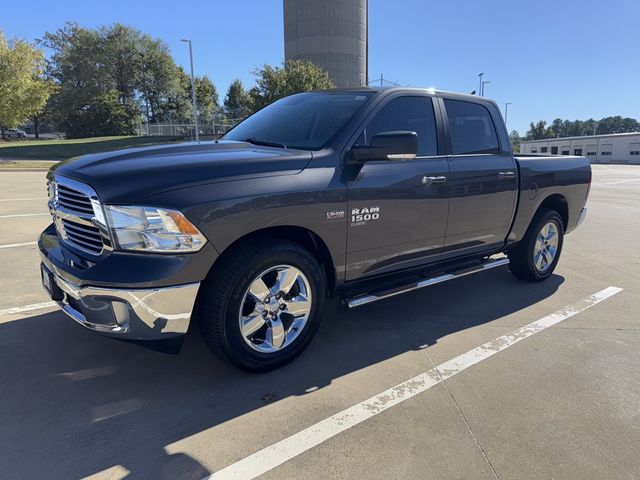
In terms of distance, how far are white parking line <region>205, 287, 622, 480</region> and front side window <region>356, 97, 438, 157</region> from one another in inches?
65.6

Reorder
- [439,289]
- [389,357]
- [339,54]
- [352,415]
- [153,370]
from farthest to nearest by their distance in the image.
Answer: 1. [339,54]
2. [439,289]
3. [389,357]
4. [153,370]
5. [352,415]

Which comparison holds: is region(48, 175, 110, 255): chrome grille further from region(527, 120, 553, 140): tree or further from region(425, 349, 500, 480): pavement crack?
region(527, 120, 553, 140): tree

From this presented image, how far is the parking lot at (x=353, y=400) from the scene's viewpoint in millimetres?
2344

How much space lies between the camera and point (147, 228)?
256 cm

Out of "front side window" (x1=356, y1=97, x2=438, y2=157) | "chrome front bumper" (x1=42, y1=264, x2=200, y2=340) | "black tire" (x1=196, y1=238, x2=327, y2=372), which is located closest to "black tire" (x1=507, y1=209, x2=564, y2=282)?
"front side window" (x1=356, y1=97, x2=438, y2=157)

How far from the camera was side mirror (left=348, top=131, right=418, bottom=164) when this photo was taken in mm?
3172

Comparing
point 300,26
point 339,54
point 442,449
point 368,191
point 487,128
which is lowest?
point 442,449

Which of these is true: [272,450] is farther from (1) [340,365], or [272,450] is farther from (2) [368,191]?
(2) [368,191]

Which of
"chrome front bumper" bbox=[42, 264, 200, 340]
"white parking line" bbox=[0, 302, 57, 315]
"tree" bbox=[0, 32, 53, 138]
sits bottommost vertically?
"white parking line" bbox=[0, 302, 57, 315]

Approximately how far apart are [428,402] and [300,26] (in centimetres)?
5376

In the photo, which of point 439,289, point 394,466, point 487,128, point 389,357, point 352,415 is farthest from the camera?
point 439,289

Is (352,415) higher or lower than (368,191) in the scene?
lower

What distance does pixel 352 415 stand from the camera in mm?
2742

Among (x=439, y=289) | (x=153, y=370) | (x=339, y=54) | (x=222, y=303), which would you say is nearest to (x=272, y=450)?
(x=222, y=303)
